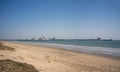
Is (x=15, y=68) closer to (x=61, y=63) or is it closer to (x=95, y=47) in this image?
(x=61, y=63)

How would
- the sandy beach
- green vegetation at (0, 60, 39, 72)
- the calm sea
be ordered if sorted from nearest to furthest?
green vegetation at (0, 60, 39, 72) → the sandy beach → the calm sea

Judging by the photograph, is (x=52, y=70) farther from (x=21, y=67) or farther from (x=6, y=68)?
(x=6, y=68)

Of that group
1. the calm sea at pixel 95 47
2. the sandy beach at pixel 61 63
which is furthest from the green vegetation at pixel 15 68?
the calm sea at pixel 95 47

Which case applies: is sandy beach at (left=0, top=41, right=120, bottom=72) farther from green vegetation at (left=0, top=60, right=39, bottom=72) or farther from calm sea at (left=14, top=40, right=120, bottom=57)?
calm sea at (left=14, top=40, right=120, bottom=57)

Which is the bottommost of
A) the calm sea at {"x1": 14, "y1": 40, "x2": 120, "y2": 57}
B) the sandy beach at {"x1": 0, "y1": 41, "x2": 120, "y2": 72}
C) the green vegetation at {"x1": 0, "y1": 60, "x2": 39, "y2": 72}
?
the calm sea at {"x1": 14, "y1": 40, "x2": 120, "y2": 57}

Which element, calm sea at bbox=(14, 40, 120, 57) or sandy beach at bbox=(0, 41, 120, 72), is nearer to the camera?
sandy beach at bbox=(0, 41, 120, 72)

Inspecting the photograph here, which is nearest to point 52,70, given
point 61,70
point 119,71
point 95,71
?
point 61,70

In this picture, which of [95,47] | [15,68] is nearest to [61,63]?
[15,68]

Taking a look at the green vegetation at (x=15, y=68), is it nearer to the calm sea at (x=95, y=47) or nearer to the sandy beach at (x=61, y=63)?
the sandy beach at (x=61, y=63)

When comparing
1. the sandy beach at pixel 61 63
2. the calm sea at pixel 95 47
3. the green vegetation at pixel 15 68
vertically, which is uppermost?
the green vegetation at pixel 15 68

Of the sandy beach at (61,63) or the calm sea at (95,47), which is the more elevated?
the sandy beach at (61,63)

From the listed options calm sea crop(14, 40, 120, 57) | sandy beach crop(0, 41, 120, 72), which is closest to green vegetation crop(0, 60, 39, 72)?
sandy beach crop(0, 41, 120, 72)

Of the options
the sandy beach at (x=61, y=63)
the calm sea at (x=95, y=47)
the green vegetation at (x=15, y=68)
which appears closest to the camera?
the green vegetation at (x=15, y=68)

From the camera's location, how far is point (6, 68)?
6.90 metres
